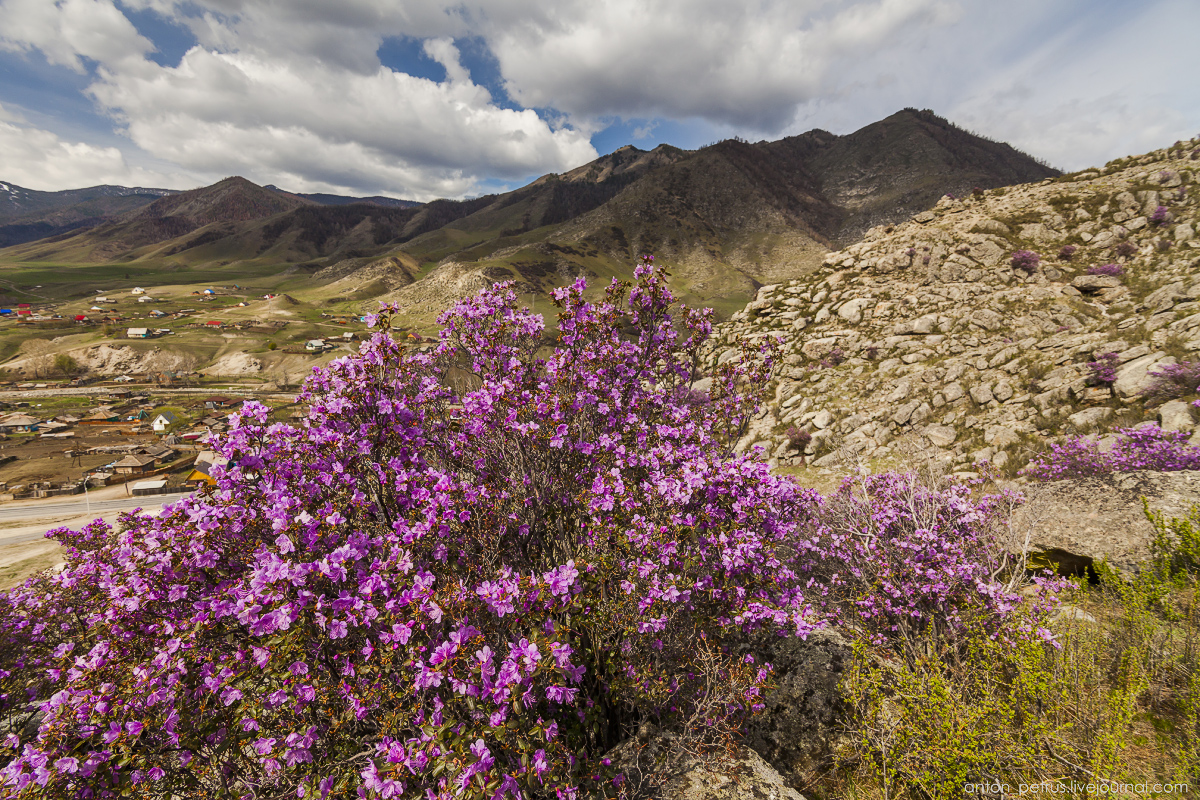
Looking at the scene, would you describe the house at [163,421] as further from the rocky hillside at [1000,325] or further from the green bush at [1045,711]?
the green bush at [1045,711]

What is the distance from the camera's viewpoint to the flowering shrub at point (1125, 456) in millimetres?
9297

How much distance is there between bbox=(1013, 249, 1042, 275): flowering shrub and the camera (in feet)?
67.8

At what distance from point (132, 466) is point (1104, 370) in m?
91.3

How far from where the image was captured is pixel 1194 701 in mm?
4301

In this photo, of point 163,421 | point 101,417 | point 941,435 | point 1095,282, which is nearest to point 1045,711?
point 941,435

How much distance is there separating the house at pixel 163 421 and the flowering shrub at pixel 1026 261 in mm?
112793

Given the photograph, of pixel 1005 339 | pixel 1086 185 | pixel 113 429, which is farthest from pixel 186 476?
pixel 1086 185

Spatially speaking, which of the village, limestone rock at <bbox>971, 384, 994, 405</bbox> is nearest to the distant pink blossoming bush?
limestone rock at <bbox>971, 384, 994, 405</bbox>

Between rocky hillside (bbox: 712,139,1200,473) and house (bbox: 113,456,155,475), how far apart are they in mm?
77665

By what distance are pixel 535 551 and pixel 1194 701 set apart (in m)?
7.33

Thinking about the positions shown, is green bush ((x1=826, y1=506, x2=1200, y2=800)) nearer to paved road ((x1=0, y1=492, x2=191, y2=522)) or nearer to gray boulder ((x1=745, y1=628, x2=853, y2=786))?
gray boulder ((x1=745, y1=628, x2=853, y2=786))

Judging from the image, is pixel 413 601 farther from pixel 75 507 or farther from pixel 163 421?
pixel 163 421

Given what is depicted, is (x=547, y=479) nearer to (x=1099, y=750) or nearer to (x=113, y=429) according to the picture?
(x=1099, y=750)

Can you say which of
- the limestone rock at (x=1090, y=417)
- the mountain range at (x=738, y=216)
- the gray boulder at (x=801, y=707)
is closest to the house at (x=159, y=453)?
the mountain range at (x=738, y=216)
